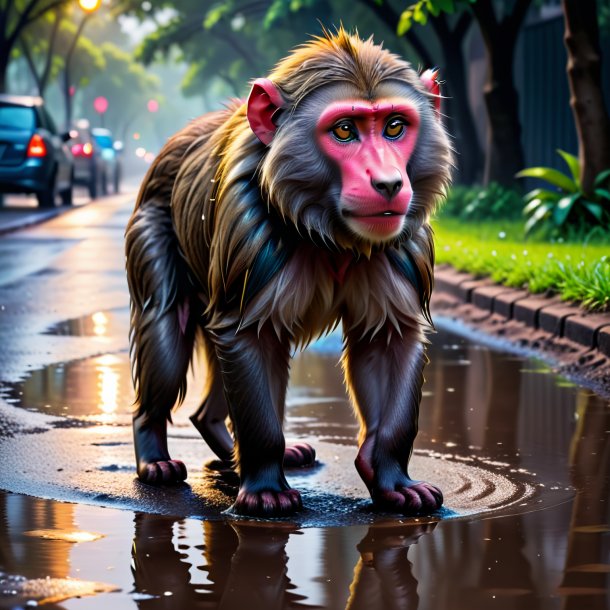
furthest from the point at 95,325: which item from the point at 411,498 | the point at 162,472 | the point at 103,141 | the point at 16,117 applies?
the point at 103,141

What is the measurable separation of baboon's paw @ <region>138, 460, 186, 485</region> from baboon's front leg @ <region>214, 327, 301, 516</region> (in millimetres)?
572

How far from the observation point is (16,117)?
23281 mm

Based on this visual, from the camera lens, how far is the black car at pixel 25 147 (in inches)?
898

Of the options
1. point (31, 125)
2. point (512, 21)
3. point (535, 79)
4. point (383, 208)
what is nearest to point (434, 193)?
point (383, 208)

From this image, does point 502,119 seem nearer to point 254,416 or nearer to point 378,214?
point 254,416

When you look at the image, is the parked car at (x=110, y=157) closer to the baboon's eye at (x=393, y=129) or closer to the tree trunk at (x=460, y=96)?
the tree trunk at (x=460, y=96)

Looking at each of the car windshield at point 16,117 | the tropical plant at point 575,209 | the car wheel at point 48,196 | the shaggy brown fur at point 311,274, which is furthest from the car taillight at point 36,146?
the shaggy brown fur at point 311,274

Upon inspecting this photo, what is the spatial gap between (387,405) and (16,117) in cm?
1909

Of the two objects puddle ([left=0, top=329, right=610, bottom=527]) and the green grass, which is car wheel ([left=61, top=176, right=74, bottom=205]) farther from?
puddle ([left=0, top=329, right=610, bottom=527])

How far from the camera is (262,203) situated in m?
4.86

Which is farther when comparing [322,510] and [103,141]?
[103,141]

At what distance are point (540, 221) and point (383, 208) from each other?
35.4 ft

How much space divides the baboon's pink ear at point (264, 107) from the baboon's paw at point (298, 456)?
4.84 ft

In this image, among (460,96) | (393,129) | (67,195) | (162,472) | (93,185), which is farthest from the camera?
(93,185)
